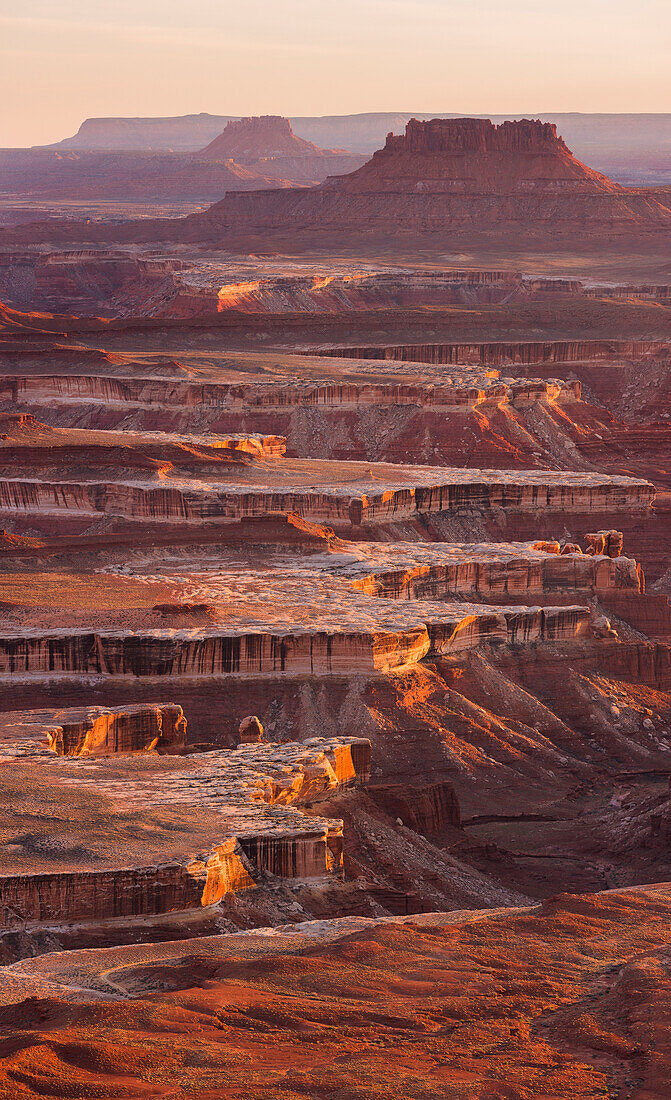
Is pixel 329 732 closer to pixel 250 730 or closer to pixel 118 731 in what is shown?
pixel 250 730

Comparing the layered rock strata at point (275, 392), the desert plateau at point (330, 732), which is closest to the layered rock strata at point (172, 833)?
the desert plateau at point (330, 732)

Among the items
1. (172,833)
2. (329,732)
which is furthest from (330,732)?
(172,833)

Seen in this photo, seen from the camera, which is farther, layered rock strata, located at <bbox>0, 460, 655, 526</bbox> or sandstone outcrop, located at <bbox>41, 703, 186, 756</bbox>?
layered rock strata, located at <bbox>0, 460, 655, 526</bbox>

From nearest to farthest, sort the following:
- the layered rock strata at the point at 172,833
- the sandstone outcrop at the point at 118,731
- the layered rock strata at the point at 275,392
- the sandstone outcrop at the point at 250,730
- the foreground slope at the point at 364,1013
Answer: the foreground slope at the point at 364,1013
the layered rock strata at the point at 172,833
the sandstone outcrop at the point at 118,731
the sandstone outcrop at the point at 250,730
the layered rock strata at the point at 275,392

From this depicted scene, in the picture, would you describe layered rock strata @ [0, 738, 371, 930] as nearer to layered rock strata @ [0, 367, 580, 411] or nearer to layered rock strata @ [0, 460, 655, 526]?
layered rock strata @ [0, 460, 655, 526]

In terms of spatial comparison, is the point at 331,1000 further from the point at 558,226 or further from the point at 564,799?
the point at 558,226

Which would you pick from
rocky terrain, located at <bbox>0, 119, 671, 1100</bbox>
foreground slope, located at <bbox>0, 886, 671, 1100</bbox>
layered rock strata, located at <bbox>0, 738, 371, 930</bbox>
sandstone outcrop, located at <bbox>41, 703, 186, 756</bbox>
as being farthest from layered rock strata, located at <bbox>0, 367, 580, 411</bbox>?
foreground slope, located at <bbox>0, 886, 671, 1100</bbox>

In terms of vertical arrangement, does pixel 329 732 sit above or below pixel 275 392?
below

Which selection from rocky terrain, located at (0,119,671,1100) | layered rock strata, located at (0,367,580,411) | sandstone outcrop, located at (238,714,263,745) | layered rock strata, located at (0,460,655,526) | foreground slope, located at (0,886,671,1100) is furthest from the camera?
layered rock strata, located at (0,367,580,411)

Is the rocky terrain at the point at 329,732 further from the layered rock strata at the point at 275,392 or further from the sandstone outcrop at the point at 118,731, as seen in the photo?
the layered rock strata at the point at 275,392
